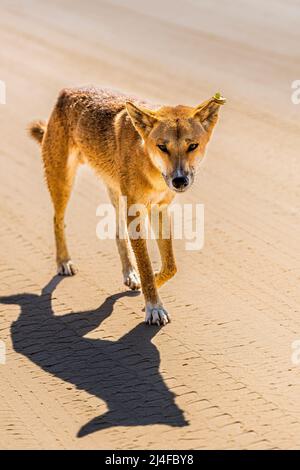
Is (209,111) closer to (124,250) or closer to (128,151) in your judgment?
(128,151)

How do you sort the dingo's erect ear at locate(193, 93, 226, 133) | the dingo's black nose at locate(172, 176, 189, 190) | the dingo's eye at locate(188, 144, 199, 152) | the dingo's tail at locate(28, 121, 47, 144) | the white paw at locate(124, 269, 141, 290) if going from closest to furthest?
the dingo's black nose at locate(172, 176, 189, 190) < the dingo's eye at locate(188, 144, 199, 152) < the dingo's erect ear at locate(193, 93, 226, 133) < the white paw at locate(124, 269, 141, 290) < the dingo's tail at locate(28, 121, 47, 144)

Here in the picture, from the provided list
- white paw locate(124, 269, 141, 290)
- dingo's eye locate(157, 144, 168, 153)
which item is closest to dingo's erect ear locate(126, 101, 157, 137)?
dingo's eye locate(157, 144, 168, 153)

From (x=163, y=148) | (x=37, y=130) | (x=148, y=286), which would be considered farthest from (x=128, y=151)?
(x=37, y=130)

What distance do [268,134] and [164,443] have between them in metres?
6.63

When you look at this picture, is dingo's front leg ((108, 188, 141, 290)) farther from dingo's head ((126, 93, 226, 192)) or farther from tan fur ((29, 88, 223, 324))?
dingo's head ((126, 93, 226, 192))

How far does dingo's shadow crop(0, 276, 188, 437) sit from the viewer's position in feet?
22.8

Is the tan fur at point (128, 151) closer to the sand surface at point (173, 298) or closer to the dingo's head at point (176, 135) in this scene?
the dingo's head at point (176, 135)

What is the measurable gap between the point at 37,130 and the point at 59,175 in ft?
2.17

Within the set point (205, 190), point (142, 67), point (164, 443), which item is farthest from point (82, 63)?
point (164, 443)

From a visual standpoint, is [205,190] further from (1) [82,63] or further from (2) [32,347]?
(1) [82,63]

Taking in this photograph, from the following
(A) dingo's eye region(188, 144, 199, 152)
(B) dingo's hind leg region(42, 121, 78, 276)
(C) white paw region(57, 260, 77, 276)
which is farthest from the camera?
(B) dingo's hind leg region(42, 121, 78, 276)

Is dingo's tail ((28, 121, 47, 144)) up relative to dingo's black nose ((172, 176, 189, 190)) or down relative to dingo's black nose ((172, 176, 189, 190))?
down

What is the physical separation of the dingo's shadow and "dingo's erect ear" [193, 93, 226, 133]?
156 centimetres

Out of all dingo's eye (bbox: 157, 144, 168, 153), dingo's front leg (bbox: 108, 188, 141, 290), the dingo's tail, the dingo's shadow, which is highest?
dingo's eye (bbox: 157, 144, 168, 153)
